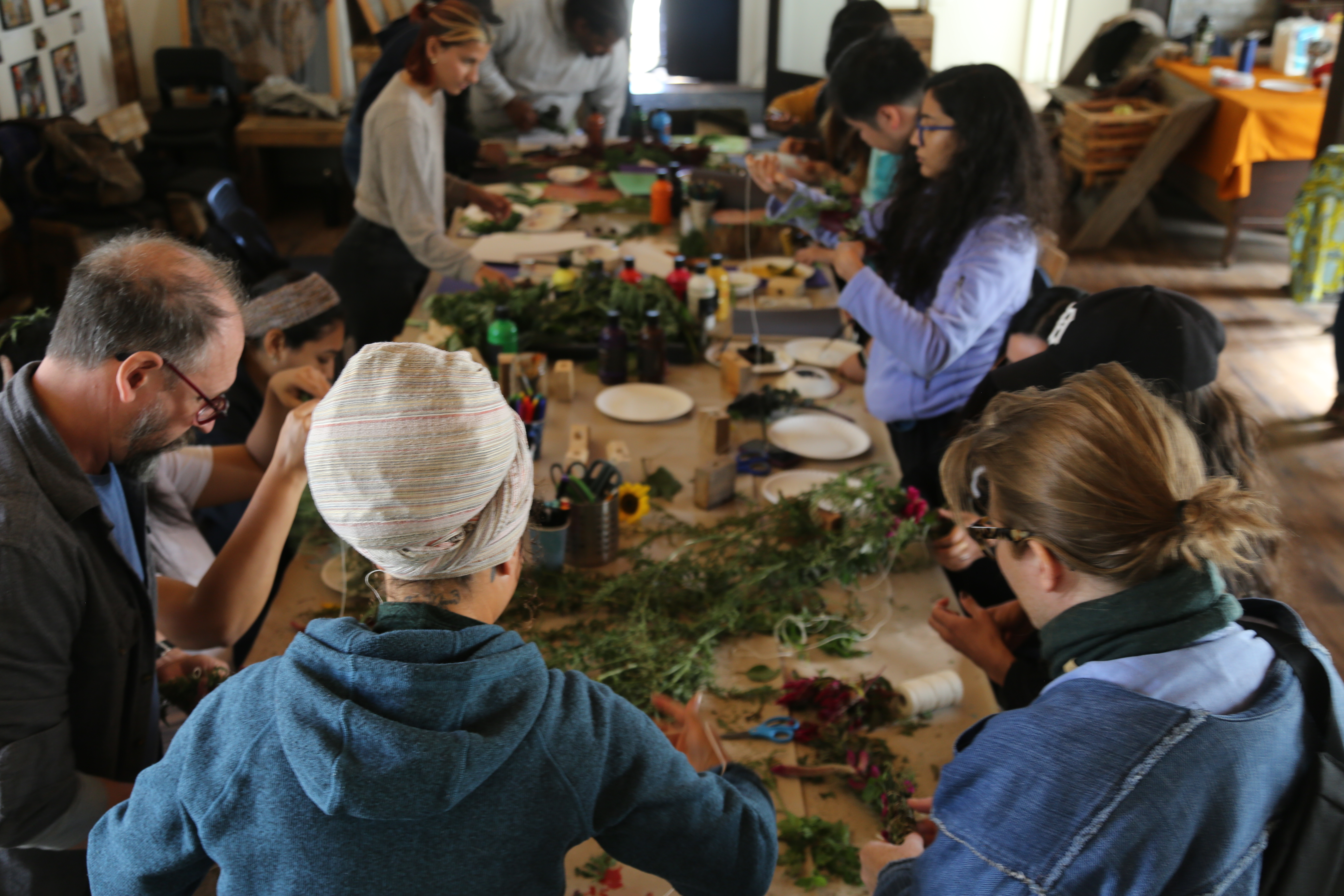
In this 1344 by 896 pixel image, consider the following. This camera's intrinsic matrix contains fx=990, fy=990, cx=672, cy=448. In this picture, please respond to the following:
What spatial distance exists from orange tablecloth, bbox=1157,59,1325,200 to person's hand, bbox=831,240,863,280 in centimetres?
506

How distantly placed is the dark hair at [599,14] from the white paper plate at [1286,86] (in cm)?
457

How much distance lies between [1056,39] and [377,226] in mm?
8507

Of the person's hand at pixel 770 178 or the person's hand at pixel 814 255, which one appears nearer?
the person's hand at pixel 814 255

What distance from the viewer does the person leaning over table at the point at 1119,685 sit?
1.09m

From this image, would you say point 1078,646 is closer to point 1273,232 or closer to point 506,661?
point 506,661

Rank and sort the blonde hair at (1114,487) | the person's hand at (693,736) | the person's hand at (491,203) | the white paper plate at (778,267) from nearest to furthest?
the blonde hair at (1114,487) → the person's hand at (693,736) → the white paper plate at (778,267) → the person's hand at (491,203)

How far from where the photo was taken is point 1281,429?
496 cm

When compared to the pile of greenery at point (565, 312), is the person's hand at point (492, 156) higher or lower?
higher

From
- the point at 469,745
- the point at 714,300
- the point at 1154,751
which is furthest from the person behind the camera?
the point at 714,300

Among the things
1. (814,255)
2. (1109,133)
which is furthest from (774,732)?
(1109,133)


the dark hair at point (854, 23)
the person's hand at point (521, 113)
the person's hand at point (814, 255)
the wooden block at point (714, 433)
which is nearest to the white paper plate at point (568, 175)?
the person's hand at point (521, 113)

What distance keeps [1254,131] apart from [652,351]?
17.6ft

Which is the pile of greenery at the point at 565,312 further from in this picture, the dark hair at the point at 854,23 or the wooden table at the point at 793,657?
the dark hair at the point at 854,23

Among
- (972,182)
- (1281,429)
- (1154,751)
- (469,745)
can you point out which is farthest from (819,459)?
(1281,429)
